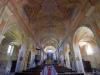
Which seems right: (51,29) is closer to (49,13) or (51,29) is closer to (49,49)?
(49,13)

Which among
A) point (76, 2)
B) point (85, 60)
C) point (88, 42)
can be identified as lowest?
point (85, 60)

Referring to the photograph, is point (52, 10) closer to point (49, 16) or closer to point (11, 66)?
A: point (49, 16)

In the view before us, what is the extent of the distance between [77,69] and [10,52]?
1157 cm

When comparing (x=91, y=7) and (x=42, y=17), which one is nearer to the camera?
(x=91, y=7)

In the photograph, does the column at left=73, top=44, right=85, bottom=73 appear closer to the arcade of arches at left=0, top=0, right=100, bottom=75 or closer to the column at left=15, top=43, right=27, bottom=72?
the arcade of arches at left=0, top=0, right=100, bottom=75

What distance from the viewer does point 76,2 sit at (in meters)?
8.99

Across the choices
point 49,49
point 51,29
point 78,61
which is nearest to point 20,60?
point 78,61

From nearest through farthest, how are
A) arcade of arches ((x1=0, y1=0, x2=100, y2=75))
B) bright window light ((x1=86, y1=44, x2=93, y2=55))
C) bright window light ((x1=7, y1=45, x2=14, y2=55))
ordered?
arcade of arches ((x1=0, y1=0, x2=100, y2=75)) → bright window light ((x1=86, y1=44, x2=93, y2=55)) → bright window light ((x1=7, y1=45, x2=14, y2=55))

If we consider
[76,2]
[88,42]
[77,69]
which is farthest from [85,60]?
[76,2]

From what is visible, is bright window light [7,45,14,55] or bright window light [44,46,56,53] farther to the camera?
bright window light [44,46,56,53]

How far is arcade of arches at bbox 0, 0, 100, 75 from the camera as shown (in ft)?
22.3

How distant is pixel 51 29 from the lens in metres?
16.2

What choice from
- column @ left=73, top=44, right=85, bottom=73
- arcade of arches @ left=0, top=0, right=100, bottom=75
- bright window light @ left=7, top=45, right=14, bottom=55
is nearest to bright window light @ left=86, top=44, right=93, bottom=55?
arcade of arches @ left=0, top=0, right=100, bottom=75

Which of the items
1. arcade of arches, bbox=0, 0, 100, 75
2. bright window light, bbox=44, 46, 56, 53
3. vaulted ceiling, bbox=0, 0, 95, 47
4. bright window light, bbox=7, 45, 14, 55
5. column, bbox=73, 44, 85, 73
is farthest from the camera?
bright window light, bbox=44, 46, 56, 53
